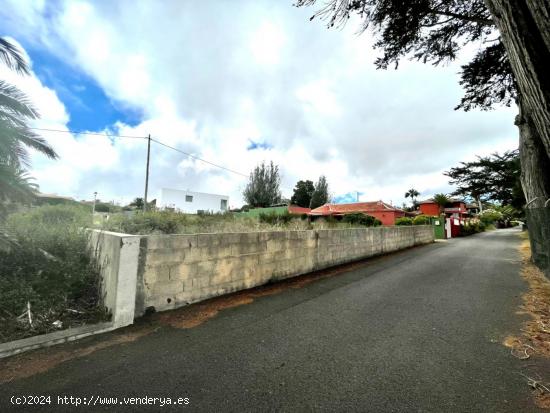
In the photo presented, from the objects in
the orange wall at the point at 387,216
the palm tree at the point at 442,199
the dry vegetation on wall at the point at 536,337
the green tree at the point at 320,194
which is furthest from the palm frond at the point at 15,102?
the green tree at the point at 320,194

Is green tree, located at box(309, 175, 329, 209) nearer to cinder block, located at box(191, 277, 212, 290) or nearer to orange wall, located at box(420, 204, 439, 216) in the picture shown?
orange wall, located at box(420, 204, 439, 216)

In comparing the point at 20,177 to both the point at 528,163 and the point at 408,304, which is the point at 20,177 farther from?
the point at 528,163

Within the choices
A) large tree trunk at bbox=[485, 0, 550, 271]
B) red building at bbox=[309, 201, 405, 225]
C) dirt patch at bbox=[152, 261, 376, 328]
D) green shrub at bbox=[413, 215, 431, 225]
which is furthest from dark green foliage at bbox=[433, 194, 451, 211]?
large tree trunk at bbox=[485, 0, 550, 271]

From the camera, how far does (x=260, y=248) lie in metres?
5.04

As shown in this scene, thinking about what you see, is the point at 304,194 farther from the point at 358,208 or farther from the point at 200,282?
the point at 200,282

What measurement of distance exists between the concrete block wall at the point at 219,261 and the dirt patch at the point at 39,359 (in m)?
0.66

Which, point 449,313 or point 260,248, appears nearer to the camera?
point 449,313

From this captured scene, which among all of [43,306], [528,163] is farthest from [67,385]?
[528,163]

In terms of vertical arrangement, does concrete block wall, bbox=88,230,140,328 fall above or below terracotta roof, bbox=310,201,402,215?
below

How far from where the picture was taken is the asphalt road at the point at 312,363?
1873mm

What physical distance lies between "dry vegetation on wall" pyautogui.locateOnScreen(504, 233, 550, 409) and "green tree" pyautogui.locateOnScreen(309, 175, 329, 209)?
39.4 meters

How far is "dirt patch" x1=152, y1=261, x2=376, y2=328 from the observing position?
10.9 ft

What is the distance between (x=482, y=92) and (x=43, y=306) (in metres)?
11.2

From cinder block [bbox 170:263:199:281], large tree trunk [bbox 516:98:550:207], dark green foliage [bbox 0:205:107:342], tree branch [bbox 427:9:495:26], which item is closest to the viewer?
dark green foliage [bbox 0:205:107:342]
